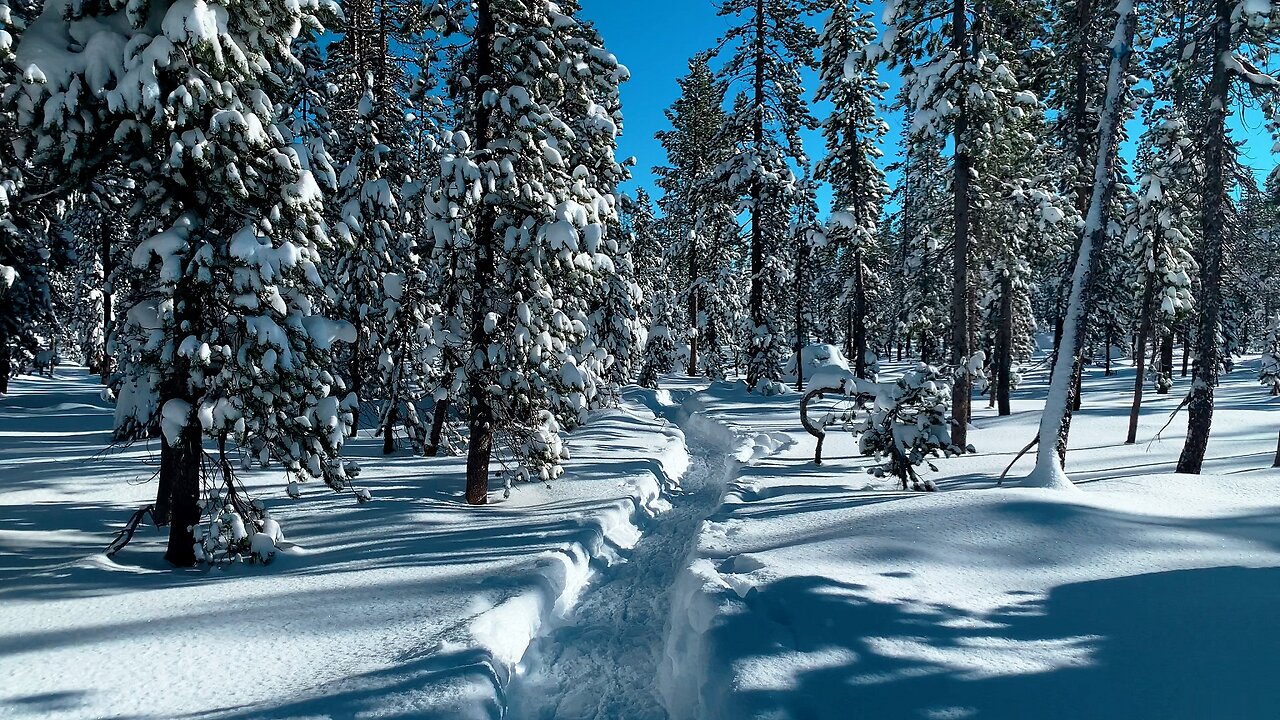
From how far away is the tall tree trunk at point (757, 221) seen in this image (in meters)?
27.6

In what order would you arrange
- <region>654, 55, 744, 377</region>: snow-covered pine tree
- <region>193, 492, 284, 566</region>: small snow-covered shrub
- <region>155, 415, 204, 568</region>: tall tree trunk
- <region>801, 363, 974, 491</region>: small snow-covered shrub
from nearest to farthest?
<region>193, 492, 284, 566</region>: small snow-covered shrub, <region>155, 415, 204, 568</region>: tall tree trunk, <region>801, 363, 974, 491</region>: small snow-covered shrub, <region>654, 55, 744, 377</region>: snow-covered pine tree

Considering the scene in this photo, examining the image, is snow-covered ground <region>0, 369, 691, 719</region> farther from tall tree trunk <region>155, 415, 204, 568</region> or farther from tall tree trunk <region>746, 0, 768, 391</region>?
tall tree trunk <region>746, 0, 768, 391</region>

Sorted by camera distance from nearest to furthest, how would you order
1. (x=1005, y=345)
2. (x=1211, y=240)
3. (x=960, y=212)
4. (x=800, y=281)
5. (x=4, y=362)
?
(x=1211, y=240)
(x=960, y=212)
(x=1005, y=345)
(x=4, y=362)
(x=800, y=281)

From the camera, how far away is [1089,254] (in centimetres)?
1070

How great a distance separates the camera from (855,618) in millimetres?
5914

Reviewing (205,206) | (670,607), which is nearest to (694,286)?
(670,607)

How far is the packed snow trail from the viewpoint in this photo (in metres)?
6.11

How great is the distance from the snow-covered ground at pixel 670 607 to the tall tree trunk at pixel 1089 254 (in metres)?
0.93

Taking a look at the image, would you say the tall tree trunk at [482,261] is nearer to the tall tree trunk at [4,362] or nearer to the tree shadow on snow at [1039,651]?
the tree shadow on snow at [1039,651]

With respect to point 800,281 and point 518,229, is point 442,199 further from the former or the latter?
point 800,281

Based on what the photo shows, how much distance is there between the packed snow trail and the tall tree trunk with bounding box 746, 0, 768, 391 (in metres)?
18.9

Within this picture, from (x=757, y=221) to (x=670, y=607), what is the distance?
2272 cm

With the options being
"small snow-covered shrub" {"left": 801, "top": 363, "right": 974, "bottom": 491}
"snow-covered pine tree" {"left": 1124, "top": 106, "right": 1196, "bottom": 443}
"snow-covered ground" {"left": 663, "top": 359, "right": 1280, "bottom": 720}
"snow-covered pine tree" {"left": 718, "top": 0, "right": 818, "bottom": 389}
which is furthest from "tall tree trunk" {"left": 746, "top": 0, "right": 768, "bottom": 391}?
"snow-covered ground" {"left": 663, "top": 359, "right": 1280, "bottom": 720}

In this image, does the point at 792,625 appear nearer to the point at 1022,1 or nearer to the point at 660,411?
the point at 1022,1
